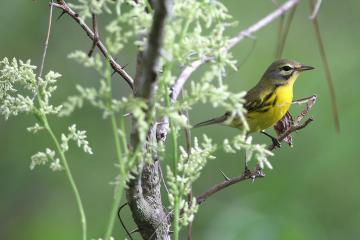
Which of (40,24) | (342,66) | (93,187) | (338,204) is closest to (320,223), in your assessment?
(338,204)

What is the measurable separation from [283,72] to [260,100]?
273mm

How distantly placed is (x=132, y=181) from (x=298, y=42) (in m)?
5.80

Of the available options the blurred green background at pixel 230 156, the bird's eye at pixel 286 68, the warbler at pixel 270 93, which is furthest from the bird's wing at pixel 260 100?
the blurred green background at pixel 230 156

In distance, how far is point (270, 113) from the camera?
4629 millimetres

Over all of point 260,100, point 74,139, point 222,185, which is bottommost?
point 222,185

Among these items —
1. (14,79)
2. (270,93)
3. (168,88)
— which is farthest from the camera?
(270,93)

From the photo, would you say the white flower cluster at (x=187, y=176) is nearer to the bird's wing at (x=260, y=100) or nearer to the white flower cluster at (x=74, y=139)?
the white flower cluster at (x=74, y=139)

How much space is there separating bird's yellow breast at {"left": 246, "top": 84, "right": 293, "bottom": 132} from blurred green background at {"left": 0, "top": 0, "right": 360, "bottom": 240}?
782mm

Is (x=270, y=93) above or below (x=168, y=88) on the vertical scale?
above

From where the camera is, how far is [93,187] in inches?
263

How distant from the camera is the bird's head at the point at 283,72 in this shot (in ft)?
15.9

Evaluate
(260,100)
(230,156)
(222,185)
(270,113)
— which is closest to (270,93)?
(260,100)

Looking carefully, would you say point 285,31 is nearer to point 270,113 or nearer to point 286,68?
point 270,113

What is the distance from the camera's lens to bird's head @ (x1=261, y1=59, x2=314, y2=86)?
484 cm
